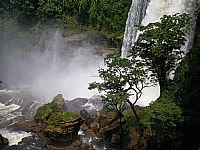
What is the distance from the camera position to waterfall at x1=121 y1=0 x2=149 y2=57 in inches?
1258

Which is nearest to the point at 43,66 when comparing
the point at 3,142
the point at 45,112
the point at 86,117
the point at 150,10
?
the point at 150,10

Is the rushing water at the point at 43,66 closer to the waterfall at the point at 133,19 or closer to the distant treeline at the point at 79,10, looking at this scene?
→ the distant treeline at the point at 79,10

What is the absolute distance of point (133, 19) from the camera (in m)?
33.3

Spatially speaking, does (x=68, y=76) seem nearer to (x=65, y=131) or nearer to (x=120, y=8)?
(x=120, y=8)

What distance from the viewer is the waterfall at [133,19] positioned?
32.0 metres

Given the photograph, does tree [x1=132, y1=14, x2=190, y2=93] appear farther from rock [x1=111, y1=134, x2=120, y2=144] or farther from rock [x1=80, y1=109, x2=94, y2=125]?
rock [x1=80, y1=109, x2=94, y2=125]

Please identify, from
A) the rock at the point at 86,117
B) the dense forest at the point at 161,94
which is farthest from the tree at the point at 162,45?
the rock at the point at 86,117

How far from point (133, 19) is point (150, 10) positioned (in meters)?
2.95

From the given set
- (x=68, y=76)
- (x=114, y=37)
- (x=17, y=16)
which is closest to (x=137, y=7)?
(x=114, y=37)

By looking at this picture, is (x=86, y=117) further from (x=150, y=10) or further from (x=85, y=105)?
(x=150, y=10)

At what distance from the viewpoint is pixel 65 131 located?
77.8ft

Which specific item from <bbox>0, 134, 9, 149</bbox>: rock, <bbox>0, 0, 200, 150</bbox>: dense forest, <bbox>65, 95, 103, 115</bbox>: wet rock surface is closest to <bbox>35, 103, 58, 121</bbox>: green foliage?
<bbox>0, 0, 200, 150</bbox>: dense forest

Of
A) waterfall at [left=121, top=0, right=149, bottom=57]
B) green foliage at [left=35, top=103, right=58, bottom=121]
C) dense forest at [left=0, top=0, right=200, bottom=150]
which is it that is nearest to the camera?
dense forest at [left=0, top=0, right=200, bottom=150]

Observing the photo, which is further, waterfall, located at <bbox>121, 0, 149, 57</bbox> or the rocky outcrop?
waterfall, located at <bbox>121, 0, 149, 57</bbox>
